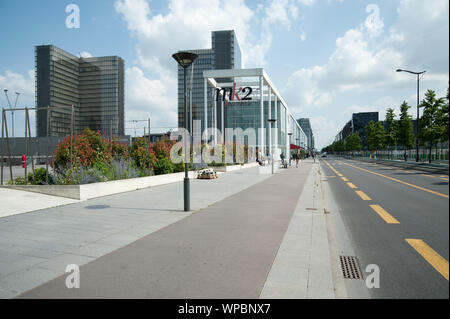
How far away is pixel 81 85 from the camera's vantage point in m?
132

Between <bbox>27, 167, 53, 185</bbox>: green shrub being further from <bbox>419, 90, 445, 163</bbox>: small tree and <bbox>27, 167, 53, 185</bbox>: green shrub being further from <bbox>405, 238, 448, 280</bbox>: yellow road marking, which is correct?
<bbox>419, 90, 445, 163</bbox>: small tree

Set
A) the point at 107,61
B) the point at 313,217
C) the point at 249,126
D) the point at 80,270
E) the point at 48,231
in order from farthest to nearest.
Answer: the point at 107,61, the point at 249,126, the point at 313,217, the point at 48,231, the point at 80,270

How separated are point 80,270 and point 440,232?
3947 mm

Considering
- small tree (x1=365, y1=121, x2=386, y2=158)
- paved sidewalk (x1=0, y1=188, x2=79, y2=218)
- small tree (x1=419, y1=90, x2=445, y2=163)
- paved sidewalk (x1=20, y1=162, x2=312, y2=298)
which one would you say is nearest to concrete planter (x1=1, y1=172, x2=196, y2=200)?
paved sidewalk (x1=0, y1=188, x2=79, y2=218)

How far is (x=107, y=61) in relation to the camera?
142 metres

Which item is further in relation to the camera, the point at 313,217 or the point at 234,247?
the point at 313,217

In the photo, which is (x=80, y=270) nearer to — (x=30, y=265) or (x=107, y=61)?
(x=30, y=265)

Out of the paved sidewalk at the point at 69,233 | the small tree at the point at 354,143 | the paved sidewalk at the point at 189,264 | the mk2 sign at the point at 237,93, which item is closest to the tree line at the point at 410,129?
the paved sidewalk at the point at 189,264

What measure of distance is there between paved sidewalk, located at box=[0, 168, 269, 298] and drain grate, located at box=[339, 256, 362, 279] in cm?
347

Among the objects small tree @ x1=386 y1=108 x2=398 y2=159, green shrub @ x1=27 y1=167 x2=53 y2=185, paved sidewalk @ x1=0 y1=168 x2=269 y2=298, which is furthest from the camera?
small tree @ x1=386 y1=108 x2=398 y2=159

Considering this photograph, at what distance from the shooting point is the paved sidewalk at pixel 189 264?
326 cm

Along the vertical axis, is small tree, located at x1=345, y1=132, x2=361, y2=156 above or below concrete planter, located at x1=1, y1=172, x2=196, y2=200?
above

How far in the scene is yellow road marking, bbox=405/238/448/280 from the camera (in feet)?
4.82
